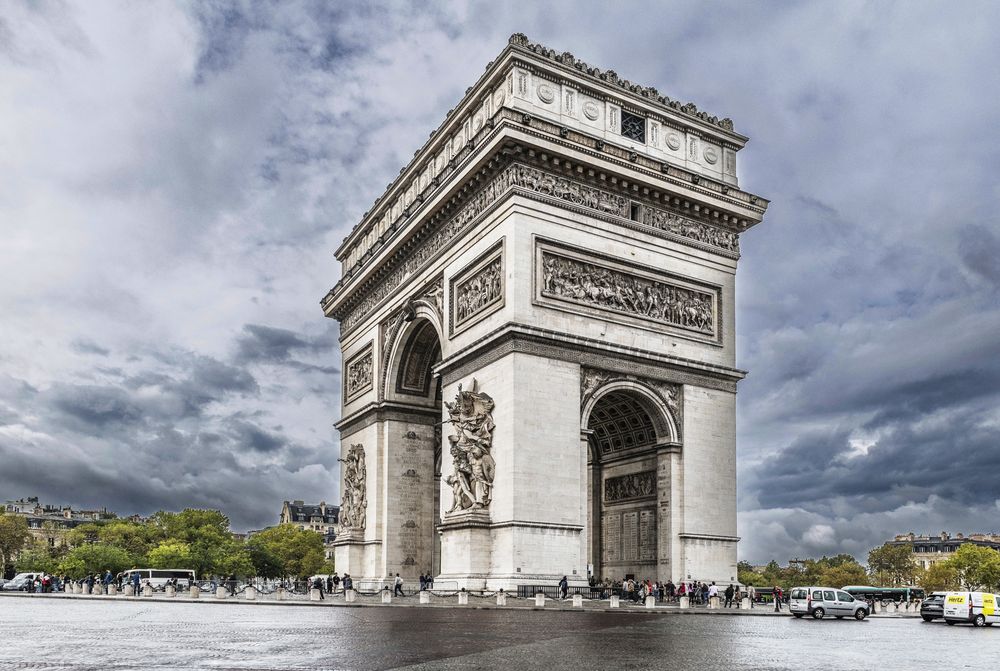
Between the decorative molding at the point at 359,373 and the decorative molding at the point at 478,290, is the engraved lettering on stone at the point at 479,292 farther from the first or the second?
the decorative molding at the point at 359,373

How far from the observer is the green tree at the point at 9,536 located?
117625 mm

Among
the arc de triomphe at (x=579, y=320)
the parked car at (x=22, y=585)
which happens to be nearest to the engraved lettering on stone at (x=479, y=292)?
the arc de triomphe at (x=579, y=320)

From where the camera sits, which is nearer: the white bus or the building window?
the building window

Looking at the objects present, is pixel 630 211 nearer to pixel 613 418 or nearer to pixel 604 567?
pixel 613 418

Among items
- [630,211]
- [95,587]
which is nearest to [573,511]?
[630,211]

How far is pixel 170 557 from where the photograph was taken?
8994 cm

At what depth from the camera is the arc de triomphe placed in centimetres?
3434

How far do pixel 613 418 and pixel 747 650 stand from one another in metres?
23.6

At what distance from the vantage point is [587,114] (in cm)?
3806

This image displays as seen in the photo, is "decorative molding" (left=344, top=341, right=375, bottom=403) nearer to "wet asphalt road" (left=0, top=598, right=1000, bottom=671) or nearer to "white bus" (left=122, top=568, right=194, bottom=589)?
"wet asphalt road" (left=0, top=598, right=1000, bottom=671)

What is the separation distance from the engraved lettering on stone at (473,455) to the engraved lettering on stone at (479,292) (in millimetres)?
3095

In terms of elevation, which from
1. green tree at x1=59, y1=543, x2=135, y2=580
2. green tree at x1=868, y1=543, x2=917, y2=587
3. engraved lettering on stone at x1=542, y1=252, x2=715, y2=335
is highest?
engraved lettering on stone at x1=542, y1=252, x2=715, y2=335

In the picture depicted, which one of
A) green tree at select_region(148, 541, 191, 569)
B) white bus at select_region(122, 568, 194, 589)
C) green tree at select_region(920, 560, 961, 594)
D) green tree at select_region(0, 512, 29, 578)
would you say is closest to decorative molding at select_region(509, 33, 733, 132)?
white bus at select_region(122, 568, 194, 589)

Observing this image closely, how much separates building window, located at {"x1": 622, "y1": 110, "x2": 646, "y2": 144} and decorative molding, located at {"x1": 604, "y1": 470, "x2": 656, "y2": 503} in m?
13.0
